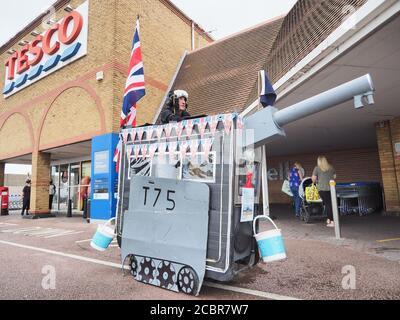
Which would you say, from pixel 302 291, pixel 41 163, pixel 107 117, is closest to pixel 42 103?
pixel 41 163

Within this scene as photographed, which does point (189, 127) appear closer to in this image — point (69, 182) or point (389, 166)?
point (389, 166)

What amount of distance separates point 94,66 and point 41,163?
5.71 meters

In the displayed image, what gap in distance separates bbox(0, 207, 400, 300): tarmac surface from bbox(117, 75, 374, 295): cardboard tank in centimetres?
27

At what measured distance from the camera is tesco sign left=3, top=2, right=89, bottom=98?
40.0 feet

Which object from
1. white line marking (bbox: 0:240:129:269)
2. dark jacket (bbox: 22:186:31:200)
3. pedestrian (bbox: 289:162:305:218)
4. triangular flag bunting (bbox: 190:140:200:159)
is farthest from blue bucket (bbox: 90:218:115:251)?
dark jacket (bbox: 22:186:31:200)

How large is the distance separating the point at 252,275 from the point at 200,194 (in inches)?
59.8

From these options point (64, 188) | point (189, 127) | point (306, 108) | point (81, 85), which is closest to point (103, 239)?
point (189, 127)

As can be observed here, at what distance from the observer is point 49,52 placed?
44.0ft

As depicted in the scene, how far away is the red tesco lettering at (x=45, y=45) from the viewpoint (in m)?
12.3

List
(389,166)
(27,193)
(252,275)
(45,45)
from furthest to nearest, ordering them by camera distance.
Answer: (27,193), (45,45), (389,166), (252,275)

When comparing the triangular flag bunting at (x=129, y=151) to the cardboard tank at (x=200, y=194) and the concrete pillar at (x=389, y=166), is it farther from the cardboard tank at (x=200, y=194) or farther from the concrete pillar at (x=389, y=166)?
the concrete pillar at (x=389, y=166)

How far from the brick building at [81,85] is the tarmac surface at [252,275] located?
6179 mm

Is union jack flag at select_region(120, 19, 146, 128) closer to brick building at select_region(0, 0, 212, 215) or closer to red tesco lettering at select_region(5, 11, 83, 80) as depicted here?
brick building at select_region(0, 0, 212, 215)

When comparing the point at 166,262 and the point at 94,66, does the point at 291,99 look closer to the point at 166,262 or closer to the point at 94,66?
the point at 166,262
